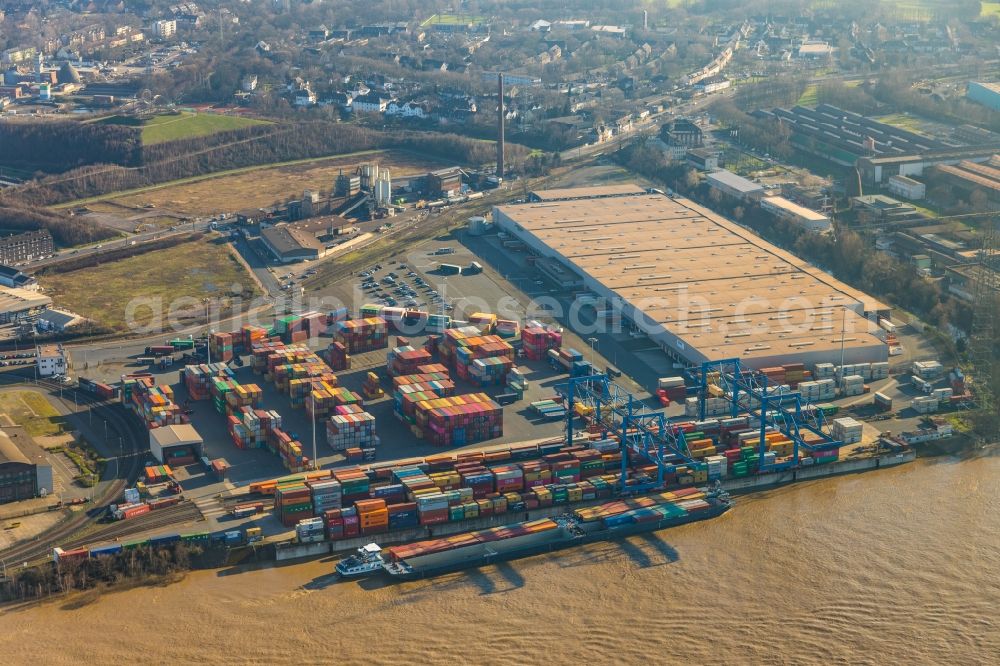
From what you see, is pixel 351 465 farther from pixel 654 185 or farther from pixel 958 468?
pixel 654 185

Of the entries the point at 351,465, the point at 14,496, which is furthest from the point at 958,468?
the point at 14,496

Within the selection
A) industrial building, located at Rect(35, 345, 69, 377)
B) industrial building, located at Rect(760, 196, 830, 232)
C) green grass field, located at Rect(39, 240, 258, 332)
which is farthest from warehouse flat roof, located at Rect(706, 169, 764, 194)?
industrial building, located at Rect(35, 345, 69, 377)

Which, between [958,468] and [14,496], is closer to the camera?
[14,496]

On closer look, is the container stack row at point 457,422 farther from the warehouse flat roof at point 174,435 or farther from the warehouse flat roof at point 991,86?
the warehouse flat roof at point 991,86

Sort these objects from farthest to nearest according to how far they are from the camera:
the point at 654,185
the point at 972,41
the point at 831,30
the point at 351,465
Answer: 1. the point at 831,30
2. the point at 972,41
3. the point at 654,185
4. the point at 351,465

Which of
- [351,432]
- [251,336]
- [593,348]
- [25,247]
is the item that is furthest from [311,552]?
[25,247]

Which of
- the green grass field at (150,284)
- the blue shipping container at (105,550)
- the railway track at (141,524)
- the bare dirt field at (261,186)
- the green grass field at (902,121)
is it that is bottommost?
the bare dirt field at (261,186)

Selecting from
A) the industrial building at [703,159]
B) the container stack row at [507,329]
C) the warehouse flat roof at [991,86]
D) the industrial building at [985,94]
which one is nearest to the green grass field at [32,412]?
the container stack row at [507,329]
